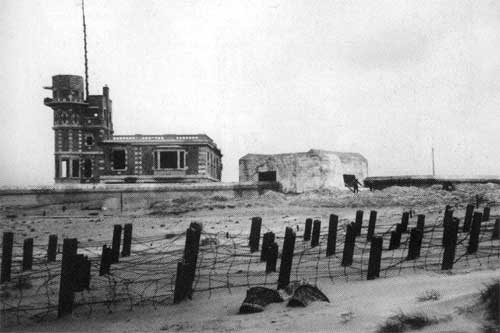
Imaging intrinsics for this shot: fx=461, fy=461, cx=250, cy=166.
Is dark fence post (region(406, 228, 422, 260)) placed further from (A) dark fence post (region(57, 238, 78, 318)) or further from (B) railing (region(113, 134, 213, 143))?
(B) railing (region(113, 134, 213, 143))

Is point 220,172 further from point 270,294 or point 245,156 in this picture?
point 270,294

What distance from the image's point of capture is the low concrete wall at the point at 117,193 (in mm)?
27172

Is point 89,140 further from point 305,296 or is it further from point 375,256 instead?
point 305,296

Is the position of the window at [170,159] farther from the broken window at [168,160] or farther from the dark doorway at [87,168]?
the dark doorway at [87,168]

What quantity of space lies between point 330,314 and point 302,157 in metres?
26.1

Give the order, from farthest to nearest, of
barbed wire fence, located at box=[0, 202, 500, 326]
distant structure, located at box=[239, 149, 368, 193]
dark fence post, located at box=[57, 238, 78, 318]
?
distant structure, located at box=[239, 149, 368, 193], barbed wire fence, located at box=[0, 202, 500, 326], dark fence post, located at box=[57, 238, 78, 318]

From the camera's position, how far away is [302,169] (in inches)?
1212

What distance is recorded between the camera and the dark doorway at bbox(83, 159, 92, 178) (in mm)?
40312

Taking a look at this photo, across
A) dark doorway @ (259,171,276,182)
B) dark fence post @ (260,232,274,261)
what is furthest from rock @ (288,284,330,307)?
dark doorway @ (259,171,276,182)

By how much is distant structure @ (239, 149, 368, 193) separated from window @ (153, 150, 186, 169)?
6.97m

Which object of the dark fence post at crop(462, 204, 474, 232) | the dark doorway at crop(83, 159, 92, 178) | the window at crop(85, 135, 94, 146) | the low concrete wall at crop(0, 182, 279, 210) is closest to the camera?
the dark fence post at crop(462, 204, 474, 232)

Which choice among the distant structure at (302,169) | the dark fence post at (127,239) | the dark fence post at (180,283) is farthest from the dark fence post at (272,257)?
the distant structure at (302,169)

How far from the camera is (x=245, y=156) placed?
3259cm

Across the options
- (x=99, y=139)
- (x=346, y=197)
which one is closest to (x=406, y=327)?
(x=346, y=197)
